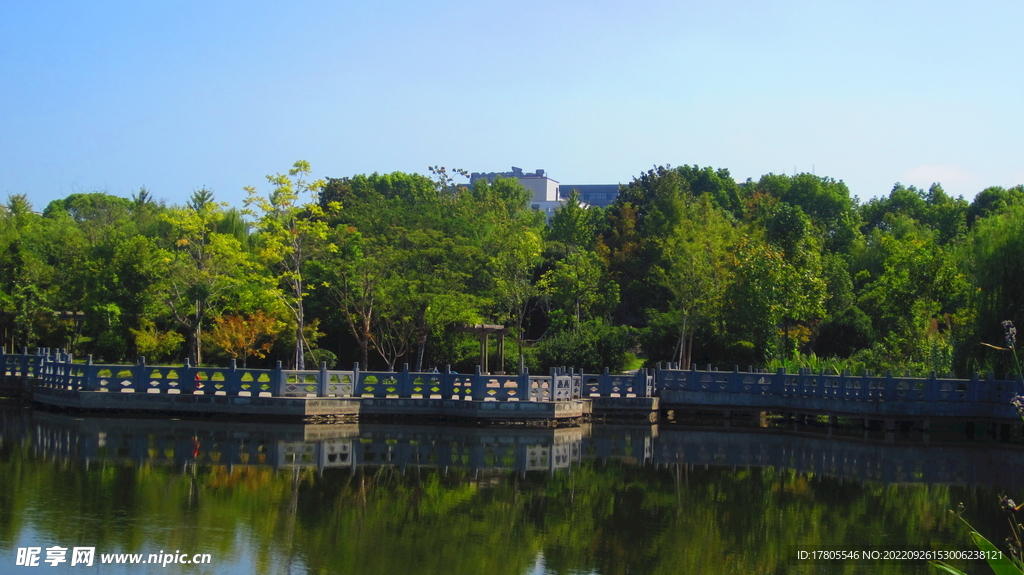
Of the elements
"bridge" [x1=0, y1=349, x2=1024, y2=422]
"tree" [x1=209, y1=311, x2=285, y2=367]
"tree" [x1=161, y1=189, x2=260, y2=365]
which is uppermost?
"tree" [x1=161, y1=189, x2=260, y2=365]

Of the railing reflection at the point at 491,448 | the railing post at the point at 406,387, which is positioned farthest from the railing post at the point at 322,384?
the railing post at the point at 406,387

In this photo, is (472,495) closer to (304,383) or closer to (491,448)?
(491,448)

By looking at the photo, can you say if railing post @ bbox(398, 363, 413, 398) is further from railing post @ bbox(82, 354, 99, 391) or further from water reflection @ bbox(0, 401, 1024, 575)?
railing post @ bbox(82, 354, 99, 391)

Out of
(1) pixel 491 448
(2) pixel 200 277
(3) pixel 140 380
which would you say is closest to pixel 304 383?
(3) pixel 140 380

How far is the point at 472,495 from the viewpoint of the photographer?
17203 millimetres

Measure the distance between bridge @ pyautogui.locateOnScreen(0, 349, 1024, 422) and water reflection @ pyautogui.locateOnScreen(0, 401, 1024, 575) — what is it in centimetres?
96

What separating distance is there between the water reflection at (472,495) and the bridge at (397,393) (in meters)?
0.96

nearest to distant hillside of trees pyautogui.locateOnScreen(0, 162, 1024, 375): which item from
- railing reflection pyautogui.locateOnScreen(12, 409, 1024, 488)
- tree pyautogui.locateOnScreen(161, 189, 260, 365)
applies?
tree pyautogui.locateOnScreen(161, 189, 260, 365)

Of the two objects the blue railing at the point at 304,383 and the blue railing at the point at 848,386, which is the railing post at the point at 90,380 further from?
the blue railing at the point at 848,386

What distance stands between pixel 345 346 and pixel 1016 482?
1000 inches

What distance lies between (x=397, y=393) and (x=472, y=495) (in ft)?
34.5

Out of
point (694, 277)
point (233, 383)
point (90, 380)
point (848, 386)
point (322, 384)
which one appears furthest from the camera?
point (694, 277)

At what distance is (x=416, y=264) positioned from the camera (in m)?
35.3

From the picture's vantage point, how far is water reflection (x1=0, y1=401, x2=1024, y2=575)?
12969 mm
